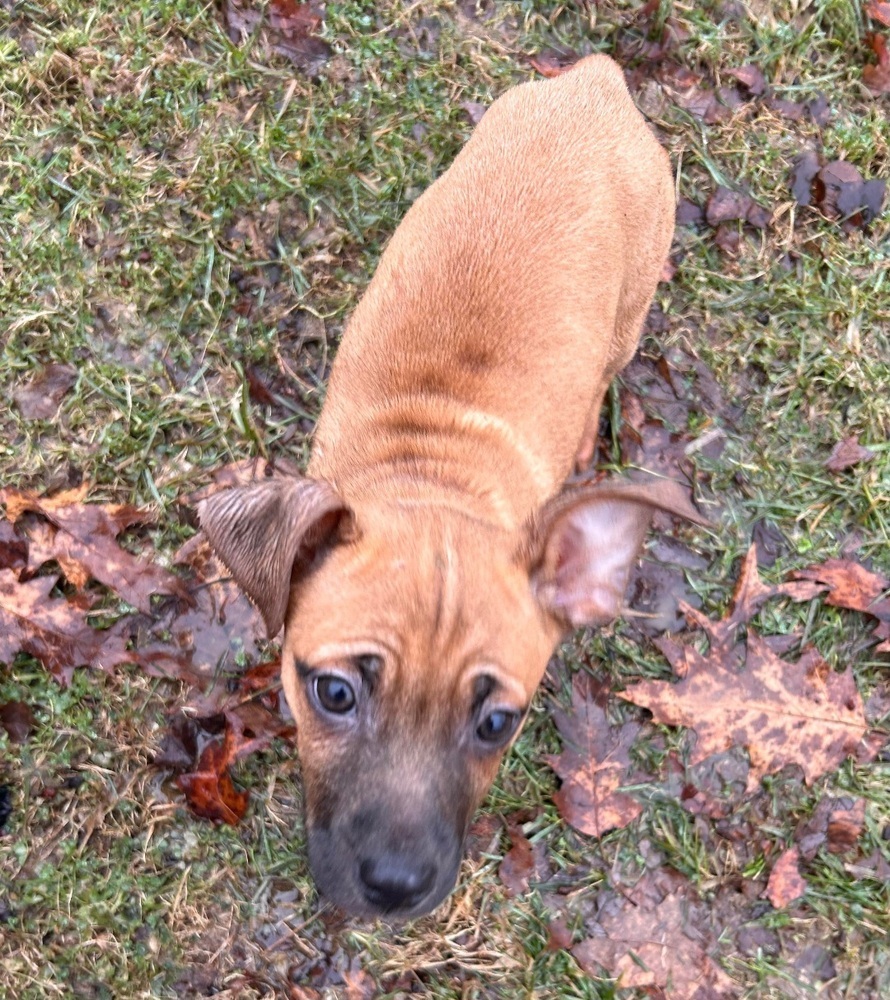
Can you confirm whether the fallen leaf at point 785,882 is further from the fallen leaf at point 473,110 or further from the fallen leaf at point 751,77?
the fallen leaf at point 751,77

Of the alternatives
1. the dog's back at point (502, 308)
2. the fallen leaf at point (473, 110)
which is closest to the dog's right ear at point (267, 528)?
the dog's back at point (502, 308)

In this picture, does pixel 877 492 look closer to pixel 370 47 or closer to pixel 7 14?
pixel 370 47

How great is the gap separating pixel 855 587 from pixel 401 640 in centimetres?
358

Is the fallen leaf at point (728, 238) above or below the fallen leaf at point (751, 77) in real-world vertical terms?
below

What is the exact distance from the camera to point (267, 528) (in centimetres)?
296

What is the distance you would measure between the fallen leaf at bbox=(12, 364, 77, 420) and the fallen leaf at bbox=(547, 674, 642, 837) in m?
3.34

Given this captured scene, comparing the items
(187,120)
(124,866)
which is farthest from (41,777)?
(187,120)

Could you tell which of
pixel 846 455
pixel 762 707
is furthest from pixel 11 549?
pixel 846 455

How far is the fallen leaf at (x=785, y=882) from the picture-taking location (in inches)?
196

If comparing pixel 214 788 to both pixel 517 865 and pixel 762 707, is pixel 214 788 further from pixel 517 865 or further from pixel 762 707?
pixel 762 707

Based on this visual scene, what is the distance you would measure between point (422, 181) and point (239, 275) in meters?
1.29

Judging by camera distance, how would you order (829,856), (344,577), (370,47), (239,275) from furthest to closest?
(370,47) → (239,275) → (829,856) → (344,577)

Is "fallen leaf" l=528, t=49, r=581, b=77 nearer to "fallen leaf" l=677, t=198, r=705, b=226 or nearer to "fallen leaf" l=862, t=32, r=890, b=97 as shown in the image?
"fallen leaf" l=677, t=198, r=705, b=226

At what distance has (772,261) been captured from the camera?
6062mm
